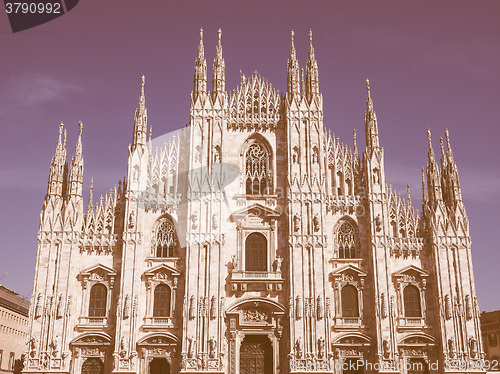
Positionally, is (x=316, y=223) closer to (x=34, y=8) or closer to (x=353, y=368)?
(x=353, y=368)

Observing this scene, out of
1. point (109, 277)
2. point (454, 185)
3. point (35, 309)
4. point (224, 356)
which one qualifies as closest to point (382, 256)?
point (454, 185)

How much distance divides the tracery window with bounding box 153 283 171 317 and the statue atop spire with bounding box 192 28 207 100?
14307 millimetres

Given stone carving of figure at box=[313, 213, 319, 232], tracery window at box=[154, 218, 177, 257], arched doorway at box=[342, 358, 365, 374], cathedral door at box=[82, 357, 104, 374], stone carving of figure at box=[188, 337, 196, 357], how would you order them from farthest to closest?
tracery window at box=[154, 218, 177, 257] → stone carving of figure at box=[313, 213, 319, 232] → arched doorway at box=[342, 358, 365, 374] → cathedral door at box=[82, 357, 104, 374] → stone carving of figure at box=[188, 337, 196, 357]

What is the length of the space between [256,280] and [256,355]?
4.99 meters

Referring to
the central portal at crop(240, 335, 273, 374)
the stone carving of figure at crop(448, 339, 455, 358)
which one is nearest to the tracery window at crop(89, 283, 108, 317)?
the central portal at crop(240, 335, 273, 374)

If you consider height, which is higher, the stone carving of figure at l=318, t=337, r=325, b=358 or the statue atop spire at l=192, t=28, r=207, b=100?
the statue atop spire at l=192, t=28, r=207, b=100

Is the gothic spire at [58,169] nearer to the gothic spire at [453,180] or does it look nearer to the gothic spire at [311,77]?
the gothic spire at [311,77]

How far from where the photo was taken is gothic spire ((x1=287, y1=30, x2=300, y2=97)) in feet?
143

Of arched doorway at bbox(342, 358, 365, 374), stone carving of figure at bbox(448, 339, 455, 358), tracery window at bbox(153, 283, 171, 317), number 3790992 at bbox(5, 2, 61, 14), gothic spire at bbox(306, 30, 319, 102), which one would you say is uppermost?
gothic spire at bbox(306, 30, 319, 102)

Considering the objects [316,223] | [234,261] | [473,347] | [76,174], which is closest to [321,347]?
[234,261]

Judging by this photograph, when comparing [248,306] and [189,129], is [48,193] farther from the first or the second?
[248,306]

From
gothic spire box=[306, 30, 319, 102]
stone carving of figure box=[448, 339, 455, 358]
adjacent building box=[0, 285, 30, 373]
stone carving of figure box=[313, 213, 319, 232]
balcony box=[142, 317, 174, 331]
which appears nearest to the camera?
stone carving of figure box=[448, 339, 455, 358]

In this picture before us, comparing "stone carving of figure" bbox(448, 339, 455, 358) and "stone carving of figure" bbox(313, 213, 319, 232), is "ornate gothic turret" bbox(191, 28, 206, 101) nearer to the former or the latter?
"stone carving of figure" bbox(313, 213, 319, 232)

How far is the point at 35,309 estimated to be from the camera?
1492 inches
